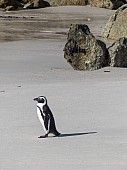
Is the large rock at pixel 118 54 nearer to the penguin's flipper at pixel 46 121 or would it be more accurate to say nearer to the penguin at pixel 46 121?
the penguin at pixel 46 121

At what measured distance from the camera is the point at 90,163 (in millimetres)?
6129

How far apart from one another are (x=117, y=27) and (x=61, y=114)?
14.2 meters

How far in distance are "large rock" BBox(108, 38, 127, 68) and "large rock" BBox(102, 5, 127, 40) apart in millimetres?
7380

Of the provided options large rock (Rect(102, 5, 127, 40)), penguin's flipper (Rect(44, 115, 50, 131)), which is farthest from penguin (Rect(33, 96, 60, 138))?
large rock (Rect(102, 5, 127, 40))

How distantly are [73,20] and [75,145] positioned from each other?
78.4 ft

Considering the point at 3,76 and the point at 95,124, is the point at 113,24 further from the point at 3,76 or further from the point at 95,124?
the point at 95,124

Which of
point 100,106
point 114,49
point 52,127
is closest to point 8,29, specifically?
point 114,49

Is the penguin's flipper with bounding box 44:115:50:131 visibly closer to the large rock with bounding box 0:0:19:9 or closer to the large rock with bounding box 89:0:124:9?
the large rock with bounding box 0:0:19:9

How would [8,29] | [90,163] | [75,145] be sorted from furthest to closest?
1. [8,29]
2. [75,145]
3. [90,163]

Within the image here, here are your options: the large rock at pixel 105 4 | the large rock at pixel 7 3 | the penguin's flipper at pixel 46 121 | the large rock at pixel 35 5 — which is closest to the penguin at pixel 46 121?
the penguin's flipper at pixel 46 121

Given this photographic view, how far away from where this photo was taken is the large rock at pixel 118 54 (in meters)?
14.2

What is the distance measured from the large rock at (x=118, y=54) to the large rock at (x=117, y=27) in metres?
7.38

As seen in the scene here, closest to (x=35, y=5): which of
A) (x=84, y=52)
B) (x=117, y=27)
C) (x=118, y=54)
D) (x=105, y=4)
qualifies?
(x=105, y=4)

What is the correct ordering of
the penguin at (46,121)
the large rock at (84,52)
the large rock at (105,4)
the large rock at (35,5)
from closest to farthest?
the penguin at (46,121) → the large rock at (84,52) → the large rock at (35,5) → the large rock at (105,4)
